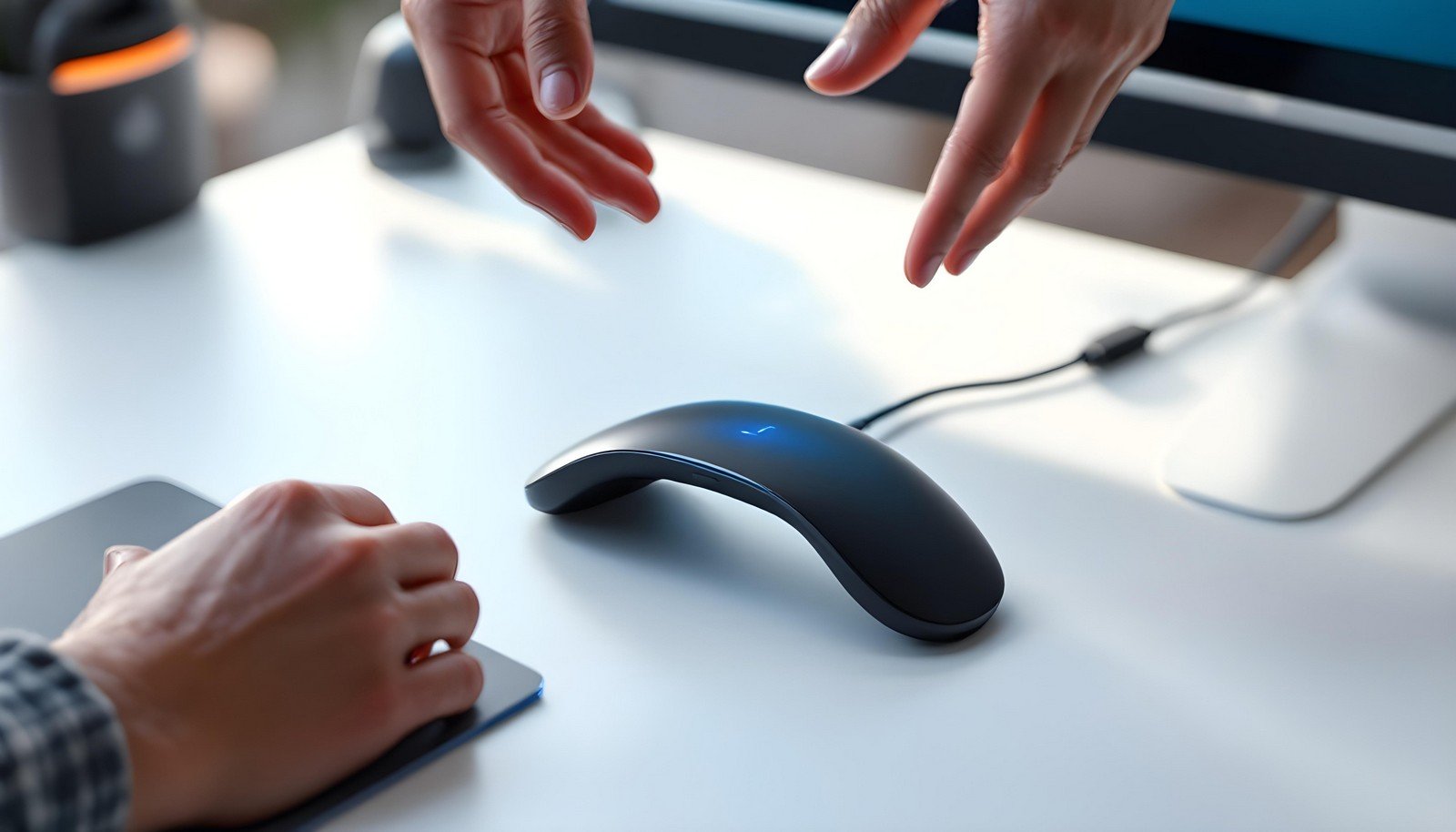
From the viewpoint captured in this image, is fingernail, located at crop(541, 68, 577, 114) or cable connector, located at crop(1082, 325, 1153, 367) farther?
cable connector, located at crop(1082, 325, 1153, 367)

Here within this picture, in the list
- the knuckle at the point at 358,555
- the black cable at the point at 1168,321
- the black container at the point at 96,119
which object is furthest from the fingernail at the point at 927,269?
the black container at the point at 96,119

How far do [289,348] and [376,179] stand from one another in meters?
0.23

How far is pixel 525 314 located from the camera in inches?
27.6

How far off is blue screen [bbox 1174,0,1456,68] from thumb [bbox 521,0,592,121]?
0.25 metres

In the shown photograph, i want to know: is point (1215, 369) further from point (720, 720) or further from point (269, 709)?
point (269, 709)

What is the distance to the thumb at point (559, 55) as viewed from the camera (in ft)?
1.70

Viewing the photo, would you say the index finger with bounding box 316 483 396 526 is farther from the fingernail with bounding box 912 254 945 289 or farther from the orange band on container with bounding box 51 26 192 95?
the orange band on container with bounding box 51 26 192 95

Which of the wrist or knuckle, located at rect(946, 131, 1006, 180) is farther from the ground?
knuckle, located at rect(946, 131, 1006, 180)

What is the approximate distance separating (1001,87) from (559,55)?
0.18 meters

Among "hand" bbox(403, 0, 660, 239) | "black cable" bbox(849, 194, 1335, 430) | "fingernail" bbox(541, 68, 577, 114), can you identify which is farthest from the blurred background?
"fingernail" bbox(541, 68, 577, 114)

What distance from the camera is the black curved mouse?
0.46 meters

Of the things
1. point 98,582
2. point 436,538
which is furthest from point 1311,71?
point 98,582

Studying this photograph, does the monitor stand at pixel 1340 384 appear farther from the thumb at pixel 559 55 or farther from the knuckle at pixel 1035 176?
the thumb at pixel 559 55

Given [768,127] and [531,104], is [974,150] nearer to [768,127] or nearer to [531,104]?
[531,104]
